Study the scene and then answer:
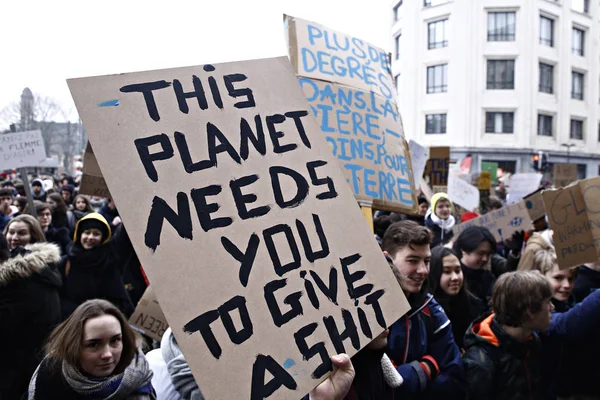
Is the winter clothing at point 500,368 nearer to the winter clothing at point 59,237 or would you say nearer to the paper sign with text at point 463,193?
the winter clothing at point 59,237

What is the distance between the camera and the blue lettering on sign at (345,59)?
3156mm

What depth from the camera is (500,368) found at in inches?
106

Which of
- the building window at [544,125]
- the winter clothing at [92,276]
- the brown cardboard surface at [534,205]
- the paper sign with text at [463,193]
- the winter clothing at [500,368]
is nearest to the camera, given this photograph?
the winter clothing at [500,368]

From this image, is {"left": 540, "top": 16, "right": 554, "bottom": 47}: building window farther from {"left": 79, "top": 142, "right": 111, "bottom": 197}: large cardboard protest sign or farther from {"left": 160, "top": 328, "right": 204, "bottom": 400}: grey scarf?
{"left": 160, "top": 328, "right": 204, "bottom": 400}: grey scarf

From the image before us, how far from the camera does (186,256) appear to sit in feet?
4.93

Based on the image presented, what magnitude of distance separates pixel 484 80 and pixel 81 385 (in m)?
35.3

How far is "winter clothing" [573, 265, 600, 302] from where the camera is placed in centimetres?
341

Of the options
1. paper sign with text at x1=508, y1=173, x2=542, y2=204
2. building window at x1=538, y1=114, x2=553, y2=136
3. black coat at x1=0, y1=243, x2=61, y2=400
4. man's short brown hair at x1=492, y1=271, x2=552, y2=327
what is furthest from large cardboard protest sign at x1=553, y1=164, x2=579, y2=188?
building window at x1=538, y1=114, x2=553, y2=136

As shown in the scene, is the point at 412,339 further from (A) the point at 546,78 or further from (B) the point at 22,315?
(A) the point at 546,78

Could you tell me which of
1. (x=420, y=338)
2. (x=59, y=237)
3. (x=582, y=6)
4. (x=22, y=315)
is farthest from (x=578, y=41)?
(x=22, y=315)

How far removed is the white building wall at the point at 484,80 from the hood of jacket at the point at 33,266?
3270 centimetres

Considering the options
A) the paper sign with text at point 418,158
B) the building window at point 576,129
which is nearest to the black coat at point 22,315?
the paper sign with text at point 418,158

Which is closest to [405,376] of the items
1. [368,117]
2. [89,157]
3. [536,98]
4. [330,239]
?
[330,239]

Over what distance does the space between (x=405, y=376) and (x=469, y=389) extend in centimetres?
46
